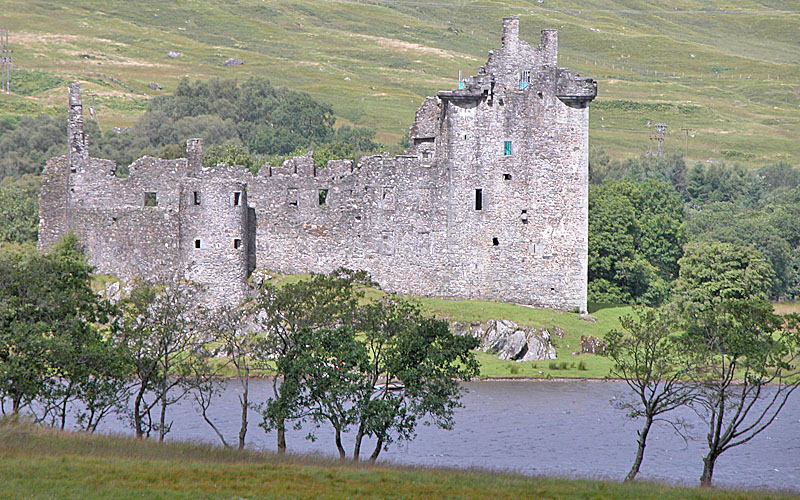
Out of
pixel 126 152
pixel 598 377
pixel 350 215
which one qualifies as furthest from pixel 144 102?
pixel 598 377

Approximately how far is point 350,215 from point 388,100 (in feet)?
390

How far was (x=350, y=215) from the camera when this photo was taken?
5881 centimetres

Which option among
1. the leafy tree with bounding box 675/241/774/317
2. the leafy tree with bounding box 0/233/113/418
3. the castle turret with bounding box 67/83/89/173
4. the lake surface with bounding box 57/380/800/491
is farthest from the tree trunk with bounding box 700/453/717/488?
the castle turret with bounding box 67/83/89/173

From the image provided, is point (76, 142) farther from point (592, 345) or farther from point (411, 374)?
point (411, 374)

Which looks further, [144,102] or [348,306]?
[144,102]

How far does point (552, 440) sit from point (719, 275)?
66.4 feet

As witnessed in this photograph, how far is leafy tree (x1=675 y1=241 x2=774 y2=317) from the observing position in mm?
59625

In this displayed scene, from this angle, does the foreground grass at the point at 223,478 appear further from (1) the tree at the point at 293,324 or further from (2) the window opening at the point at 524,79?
(2) the window opening at the point at 524,79

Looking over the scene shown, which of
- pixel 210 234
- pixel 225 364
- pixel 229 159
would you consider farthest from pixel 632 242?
pixel 225 364

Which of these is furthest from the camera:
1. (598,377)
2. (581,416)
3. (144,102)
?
(144,102)

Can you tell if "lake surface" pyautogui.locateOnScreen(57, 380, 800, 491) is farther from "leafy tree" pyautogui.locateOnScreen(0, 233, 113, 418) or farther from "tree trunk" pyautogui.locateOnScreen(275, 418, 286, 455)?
"leafy tree" pyautogui.locateOnScreen(0, 233, 113, 418)

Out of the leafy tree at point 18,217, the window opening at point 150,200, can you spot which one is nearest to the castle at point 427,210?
the window opening at point 150,200

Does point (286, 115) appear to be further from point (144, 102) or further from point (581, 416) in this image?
point (581, 416)

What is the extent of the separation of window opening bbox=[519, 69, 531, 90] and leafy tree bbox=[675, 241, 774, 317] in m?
11.8
